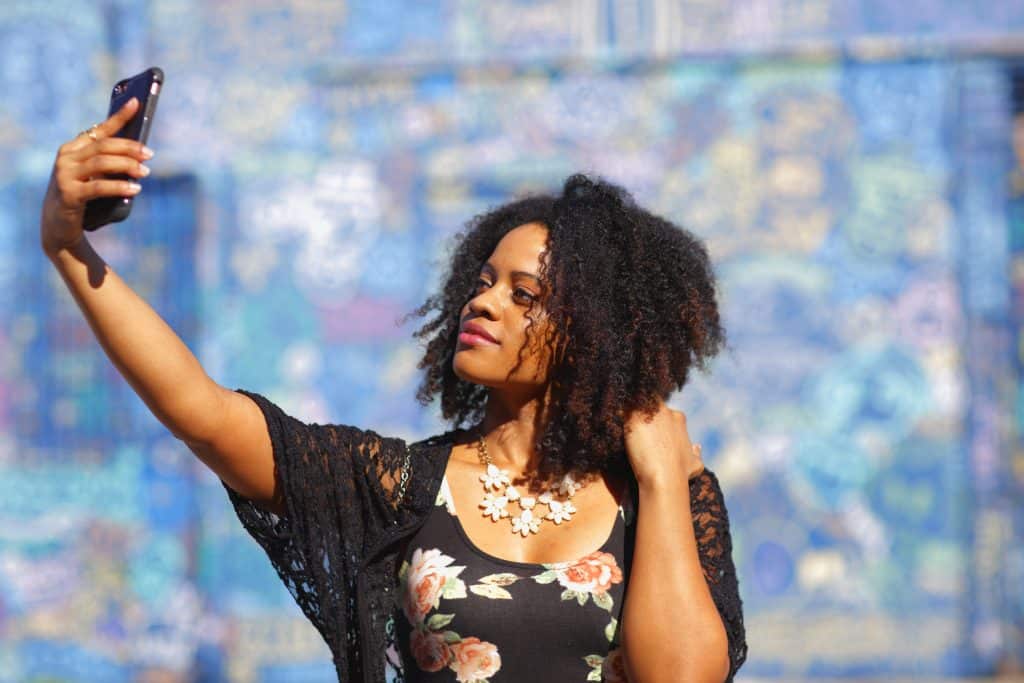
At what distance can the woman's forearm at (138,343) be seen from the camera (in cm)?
195

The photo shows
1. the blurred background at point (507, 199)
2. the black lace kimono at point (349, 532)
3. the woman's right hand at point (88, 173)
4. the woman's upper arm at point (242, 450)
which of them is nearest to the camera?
the woman's right hand at point (88, 173)

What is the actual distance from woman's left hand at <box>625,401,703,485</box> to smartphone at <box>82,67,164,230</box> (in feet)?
3.09

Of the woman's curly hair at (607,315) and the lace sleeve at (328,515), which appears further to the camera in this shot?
the woman's curly hair at (607,315)

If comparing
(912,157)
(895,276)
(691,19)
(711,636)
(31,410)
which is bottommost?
(711,636)

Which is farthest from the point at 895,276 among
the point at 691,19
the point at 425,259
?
the point at 425,259

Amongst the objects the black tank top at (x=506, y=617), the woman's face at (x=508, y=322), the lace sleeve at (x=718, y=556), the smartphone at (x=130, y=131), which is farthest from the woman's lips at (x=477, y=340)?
the smartphone at (x=130, y=131)

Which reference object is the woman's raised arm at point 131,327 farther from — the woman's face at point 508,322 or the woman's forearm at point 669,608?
the woman's forearm at point 669,608

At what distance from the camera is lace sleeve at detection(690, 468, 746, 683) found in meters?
2.32

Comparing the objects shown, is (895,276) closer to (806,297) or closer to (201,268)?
(806,297)

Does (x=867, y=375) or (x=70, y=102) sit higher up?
(x=70, y=102)

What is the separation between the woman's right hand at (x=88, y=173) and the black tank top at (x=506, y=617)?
2.59 ft

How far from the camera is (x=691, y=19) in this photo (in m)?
5.93

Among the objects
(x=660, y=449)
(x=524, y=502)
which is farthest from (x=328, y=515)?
(x=660, y=449)

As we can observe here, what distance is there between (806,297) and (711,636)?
3.85m
